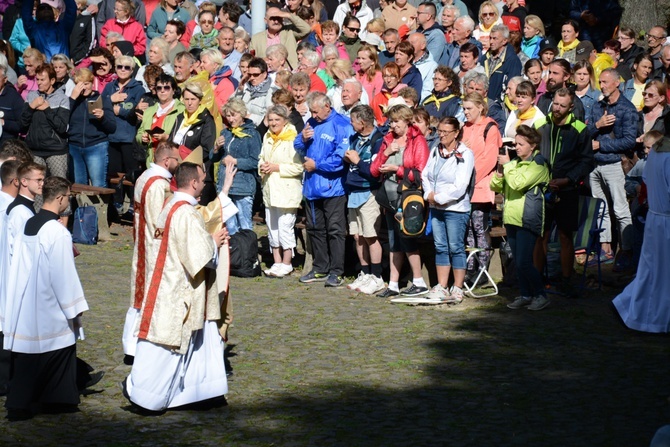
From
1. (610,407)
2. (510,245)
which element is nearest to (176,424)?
(610,407)

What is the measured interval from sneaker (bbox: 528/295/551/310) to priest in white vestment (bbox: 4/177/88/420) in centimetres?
481

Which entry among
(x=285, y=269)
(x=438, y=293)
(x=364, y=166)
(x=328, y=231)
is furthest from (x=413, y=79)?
(x=438, y=293)

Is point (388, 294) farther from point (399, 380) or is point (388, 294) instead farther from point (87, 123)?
point (87, 123)

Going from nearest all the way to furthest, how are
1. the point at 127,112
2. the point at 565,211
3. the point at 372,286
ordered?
the point at 565,211 → the point at 372,286 → the point at 127,112

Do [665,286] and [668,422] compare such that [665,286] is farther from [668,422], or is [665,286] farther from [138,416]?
[138,416]

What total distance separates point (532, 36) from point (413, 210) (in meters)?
4.97

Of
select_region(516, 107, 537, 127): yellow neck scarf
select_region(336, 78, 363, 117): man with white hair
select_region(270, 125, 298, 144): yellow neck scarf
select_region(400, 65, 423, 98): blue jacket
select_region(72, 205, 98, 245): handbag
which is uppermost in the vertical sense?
select_region(400, 65, 423, 98): blue jacket

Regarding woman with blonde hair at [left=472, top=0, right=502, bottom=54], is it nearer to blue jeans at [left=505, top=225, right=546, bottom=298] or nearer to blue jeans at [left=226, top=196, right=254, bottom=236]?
blue jeans at [left=226, top=196, right=254, bottom=236]

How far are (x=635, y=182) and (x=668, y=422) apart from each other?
17.1ft

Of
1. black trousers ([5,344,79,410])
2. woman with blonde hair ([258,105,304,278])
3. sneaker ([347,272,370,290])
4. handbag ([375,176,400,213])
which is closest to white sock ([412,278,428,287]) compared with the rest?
sneaker ([347,272,370,290])

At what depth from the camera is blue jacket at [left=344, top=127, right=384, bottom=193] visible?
12500mm

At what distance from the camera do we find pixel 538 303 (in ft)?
37.8

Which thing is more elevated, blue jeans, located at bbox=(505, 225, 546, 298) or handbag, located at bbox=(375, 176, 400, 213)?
handbag, located at bbox=(375, 176, 400, 213)

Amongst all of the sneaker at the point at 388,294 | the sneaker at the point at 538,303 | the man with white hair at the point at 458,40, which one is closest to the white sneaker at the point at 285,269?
the sneaker at the point at 388,294
